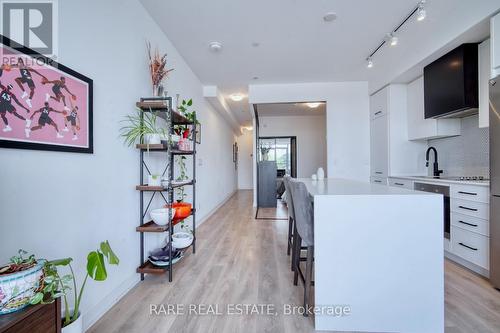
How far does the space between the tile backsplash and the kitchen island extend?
6.79 ft

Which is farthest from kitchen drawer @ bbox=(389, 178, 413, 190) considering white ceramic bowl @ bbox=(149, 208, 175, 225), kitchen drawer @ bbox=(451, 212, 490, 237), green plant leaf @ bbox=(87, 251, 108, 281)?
green plant leaf @ bbox=(87, 251, 108, 281)

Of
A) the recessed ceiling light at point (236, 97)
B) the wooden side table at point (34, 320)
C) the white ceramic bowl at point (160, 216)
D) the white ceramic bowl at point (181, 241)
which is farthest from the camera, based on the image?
the recessed ceiling light at point (236, 97)

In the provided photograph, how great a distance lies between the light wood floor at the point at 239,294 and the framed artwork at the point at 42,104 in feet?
4.23

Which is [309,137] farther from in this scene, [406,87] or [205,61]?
[205,61]

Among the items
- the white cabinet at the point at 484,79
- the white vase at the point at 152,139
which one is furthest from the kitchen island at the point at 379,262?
the white cabinet at the point at 484,79

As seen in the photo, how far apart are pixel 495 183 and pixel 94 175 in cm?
334

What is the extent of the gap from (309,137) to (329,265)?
6.34m

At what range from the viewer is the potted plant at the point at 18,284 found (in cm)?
78

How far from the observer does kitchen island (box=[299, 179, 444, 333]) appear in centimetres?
146

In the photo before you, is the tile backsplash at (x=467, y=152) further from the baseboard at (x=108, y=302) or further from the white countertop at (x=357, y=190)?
the baseboard at (x=108, y=302)

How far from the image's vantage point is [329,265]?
4.90 feet

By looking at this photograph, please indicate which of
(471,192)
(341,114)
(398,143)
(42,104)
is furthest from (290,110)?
(42,104)

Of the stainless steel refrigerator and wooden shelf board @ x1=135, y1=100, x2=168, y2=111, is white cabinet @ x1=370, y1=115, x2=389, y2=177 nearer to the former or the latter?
the stainless steel refrigerator

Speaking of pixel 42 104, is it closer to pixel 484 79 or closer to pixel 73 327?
pixel 73 327
